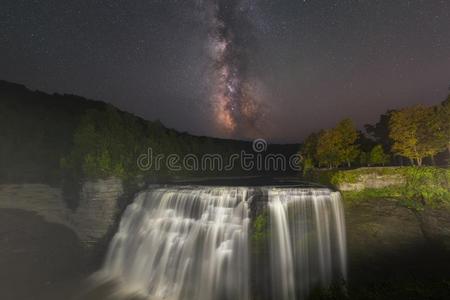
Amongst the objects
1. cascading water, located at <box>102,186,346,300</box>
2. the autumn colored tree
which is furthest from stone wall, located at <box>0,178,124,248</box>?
the autumn colored tree

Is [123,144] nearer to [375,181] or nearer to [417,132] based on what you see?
[375,181]

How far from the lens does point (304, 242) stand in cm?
A: 1809

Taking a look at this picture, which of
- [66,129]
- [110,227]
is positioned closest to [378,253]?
[110,227]

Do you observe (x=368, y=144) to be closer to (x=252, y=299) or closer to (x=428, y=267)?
(x=428, y=267)

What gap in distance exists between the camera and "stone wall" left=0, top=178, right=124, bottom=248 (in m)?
25.5

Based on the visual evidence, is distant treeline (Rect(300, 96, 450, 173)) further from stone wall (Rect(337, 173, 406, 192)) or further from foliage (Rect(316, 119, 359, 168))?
stone wall (Rect(337, 173, 406, 192))

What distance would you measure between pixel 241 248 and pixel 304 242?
14.2 feet

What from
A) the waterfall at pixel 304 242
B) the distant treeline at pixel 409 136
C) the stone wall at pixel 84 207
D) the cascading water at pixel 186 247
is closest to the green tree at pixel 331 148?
the distant treeline at pixel 409 136

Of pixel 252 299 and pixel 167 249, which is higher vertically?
pixel 167 249

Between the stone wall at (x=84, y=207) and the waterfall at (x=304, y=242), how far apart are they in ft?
55.4

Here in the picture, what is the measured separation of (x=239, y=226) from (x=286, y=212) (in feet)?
11.2

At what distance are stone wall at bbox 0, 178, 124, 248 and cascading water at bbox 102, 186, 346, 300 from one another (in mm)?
6854

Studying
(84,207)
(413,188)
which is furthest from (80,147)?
(413,188)

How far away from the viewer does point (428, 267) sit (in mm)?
15969
